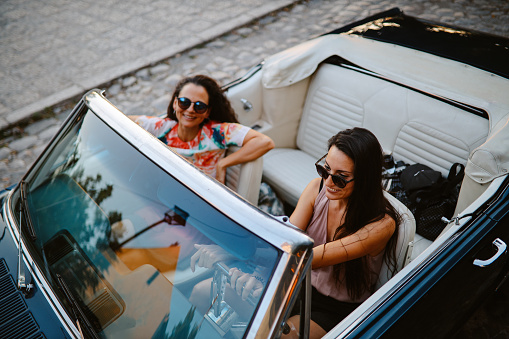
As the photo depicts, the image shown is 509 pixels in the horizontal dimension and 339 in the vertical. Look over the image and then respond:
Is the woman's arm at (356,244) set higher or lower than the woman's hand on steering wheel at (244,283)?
lower

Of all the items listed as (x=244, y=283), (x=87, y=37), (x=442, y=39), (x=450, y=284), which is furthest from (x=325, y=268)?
(x=87, y=37)

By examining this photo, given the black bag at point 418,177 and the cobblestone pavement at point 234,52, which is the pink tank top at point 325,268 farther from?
the cobblestone pavement at point 234,52

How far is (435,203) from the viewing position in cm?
256

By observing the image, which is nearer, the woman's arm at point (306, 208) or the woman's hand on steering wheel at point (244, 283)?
the woman's hand on steering wheel at point (244, 283)

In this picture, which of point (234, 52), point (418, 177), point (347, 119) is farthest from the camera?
point (234, 52)

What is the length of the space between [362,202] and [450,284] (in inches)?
19.5

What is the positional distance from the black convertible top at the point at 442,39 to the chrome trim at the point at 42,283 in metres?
2.69

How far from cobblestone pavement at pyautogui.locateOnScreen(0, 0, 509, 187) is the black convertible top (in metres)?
2.10

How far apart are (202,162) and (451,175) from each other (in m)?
1.54

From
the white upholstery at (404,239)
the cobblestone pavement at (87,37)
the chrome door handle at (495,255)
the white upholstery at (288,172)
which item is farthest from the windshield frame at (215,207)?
the cobblestone pavement at (87,37)

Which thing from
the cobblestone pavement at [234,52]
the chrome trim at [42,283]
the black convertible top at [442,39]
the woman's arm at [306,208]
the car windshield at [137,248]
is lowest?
the cobblestone pavement at [234,52]

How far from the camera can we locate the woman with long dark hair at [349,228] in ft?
6.05

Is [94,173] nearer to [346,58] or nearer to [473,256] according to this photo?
[473,256]

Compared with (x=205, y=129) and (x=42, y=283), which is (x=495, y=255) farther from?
(x=42, y=283)
